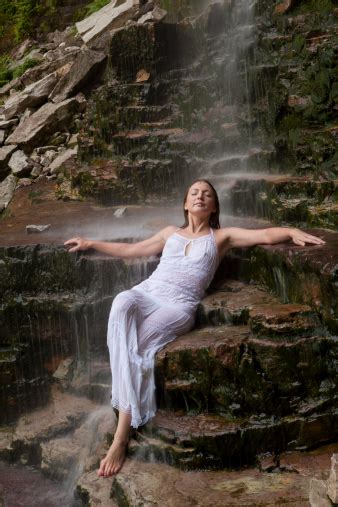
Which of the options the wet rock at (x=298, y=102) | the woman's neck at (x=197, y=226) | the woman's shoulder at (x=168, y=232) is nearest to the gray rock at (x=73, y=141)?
the wet rock at (x=298, y=102)

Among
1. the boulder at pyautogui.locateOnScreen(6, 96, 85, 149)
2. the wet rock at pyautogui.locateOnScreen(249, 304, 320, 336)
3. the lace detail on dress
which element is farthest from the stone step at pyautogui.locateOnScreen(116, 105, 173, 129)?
the wet rock at pyautogui.locateOnScreen(249, 304, 320, 336)

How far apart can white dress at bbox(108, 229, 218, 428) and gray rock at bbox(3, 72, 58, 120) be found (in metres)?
7.20

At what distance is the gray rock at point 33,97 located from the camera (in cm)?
1143

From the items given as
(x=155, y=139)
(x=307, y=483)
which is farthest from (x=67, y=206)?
(x=307, y=483)

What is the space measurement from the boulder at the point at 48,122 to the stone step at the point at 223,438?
7554 mm

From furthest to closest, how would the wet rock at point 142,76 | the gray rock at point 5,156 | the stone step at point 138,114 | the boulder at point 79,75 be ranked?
the gray rock at point 5,156 → the boulder at point 79,75 → the wet rock at point 142,76 → the stone step at point 138,114

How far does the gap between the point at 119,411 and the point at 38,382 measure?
2012 millimetres

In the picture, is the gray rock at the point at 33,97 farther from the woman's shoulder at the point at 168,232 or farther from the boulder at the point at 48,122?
the woman's shoulder at the point at 168,232

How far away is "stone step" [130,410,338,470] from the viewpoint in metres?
4.07

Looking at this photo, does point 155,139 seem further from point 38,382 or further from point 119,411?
point 119,411

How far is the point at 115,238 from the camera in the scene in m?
6.11

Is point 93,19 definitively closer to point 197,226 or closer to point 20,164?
point 20,164

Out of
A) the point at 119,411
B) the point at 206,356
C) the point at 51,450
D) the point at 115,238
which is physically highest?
the point at 115,238

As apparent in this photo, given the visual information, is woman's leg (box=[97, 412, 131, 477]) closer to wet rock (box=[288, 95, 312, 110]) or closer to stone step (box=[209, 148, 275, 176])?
stone step (box=[209, 148, 275, 176])
